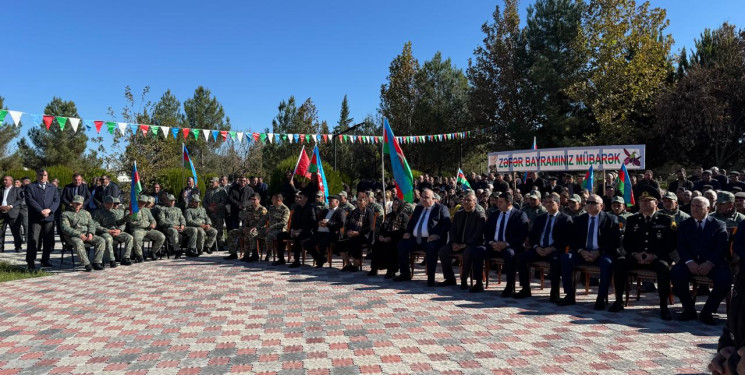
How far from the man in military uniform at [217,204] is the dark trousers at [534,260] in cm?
809

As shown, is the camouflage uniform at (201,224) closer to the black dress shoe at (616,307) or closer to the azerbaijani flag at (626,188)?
the black dress shoe at (616,307)

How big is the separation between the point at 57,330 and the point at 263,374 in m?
2.95

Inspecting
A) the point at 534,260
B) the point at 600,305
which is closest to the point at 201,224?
the point at 534,260

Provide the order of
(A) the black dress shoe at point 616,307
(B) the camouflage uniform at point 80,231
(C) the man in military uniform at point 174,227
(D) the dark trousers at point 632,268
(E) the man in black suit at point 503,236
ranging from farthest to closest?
1. (C) the man in military uniform at point 174,227
2. (B) the camouflage uniform at point 80,231
3. (E) the man in black suit at point 503,236
4. (A) the black dress shoe at point 616,307
5. (D) the dark trousers at point 632,268

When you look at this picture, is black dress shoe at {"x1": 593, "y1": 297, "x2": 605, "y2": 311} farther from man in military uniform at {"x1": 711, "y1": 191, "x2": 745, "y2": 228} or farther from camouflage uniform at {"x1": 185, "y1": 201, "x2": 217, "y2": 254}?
camouflage uniform at {"x1": 185, "y1": 201, "x2": 217, "y2": 254}

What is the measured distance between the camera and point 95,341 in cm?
509

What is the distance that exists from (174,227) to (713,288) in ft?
33.0

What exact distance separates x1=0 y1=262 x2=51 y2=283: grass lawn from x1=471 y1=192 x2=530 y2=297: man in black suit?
781 centimetres

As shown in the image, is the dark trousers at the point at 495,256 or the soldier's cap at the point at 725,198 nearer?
the soldier's cap at the point at 725,198

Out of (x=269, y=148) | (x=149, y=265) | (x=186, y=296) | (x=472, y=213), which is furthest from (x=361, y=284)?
(x=269, y=148)

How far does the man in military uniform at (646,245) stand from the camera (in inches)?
244

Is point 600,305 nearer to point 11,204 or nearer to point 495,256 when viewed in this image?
point 495,256

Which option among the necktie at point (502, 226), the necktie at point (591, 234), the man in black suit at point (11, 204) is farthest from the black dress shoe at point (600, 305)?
the man in black suit at point (11, 204)

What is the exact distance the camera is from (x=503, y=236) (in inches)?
301
